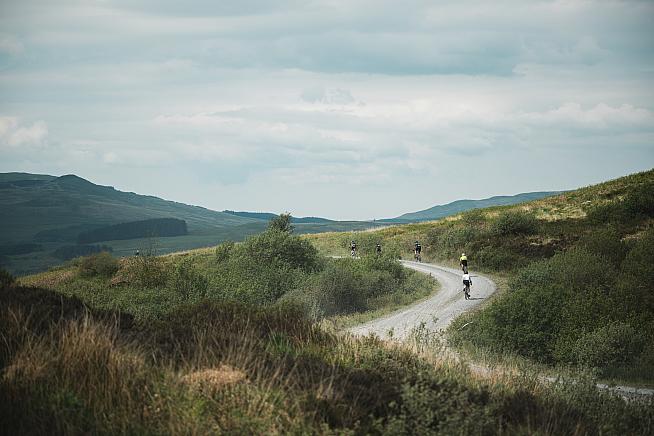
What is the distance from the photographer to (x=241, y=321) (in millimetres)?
12141

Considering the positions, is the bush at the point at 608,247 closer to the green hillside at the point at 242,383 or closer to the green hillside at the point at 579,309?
the green hillside at the point at 579,309

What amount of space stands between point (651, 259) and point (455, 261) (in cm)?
3028

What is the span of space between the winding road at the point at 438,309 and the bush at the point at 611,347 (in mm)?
5445

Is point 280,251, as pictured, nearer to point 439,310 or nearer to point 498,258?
point 439,310

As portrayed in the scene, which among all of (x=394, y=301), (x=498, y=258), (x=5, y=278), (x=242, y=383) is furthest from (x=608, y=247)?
(x=242, y=383)

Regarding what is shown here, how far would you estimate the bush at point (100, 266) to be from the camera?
178 ft

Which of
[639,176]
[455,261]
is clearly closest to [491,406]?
[455,261]

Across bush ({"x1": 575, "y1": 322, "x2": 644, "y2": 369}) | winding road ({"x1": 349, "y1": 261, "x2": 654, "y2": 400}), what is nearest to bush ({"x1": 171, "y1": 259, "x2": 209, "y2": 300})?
winding road ({"x1": 349, "y1": 261, "x2": 654, "y2": 400})

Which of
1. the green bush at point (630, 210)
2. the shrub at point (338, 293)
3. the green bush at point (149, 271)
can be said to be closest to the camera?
the shrub at point (338, 293)

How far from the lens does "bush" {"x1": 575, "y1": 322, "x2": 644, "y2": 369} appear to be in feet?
72.8

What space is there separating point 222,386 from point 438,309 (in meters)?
25.6

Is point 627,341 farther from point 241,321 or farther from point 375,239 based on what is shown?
point 375,239

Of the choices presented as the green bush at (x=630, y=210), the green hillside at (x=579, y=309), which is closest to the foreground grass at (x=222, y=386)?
the green hillside at (x=579, y=309)

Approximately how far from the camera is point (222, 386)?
8234 millimetres
